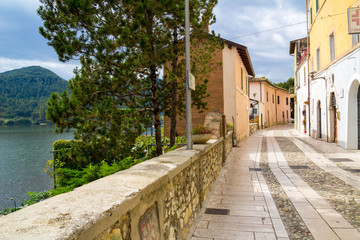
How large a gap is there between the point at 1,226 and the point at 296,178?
6801 millimetres

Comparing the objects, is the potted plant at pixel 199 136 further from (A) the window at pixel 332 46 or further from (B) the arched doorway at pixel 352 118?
(A) the window at pixel 332 46

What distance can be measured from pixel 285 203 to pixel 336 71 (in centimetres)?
983

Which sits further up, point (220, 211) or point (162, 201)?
point (162, 201)

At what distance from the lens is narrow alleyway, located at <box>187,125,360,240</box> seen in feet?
11.8

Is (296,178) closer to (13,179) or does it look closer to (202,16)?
(202,16)

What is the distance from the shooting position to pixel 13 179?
529 inches

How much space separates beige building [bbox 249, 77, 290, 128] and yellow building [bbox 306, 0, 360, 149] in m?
14.8

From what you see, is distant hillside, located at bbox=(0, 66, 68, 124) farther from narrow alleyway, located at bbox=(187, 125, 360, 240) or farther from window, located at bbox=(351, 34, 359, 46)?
window, located at bbox=(351, 34, 359, 46)

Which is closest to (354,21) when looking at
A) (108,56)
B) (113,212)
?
(108,56)

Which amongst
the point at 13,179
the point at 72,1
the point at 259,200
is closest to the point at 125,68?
the point at 72,1

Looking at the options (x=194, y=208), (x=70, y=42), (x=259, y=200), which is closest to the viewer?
(x=194, y=208)

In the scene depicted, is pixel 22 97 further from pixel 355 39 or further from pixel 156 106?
pixel 355 39

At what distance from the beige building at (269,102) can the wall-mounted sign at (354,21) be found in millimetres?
22847

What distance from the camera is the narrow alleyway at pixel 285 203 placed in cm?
358
